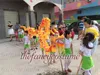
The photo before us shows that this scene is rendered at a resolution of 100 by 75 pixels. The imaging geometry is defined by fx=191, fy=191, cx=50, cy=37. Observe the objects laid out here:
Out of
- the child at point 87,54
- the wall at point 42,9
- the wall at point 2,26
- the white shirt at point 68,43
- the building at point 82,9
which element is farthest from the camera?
the building at point 82,9

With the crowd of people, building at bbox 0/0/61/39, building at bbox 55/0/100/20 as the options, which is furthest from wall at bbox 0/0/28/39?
building at bbox 55/0/100/20

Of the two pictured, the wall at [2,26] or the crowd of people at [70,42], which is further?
the wall at [2,26]

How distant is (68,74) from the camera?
221 inches

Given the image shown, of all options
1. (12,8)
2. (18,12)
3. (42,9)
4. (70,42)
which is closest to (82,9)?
(42,9)

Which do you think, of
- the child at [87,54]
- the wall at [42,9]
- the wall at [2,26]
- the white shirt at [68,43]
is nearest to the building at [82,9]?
the wall at [42,9]

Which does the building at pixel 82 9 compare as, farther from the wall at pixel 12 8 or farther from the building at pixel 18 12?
the wall at pixel 12 8

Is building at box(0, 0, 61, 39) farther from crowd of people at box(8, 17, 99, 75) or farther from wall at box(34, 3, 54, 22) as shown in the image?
crowd of people at box(8, 17, 99, 75)

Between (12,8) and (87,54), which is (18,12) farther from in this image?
(87,54)

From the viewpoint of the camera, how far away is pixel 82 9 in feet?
93.5

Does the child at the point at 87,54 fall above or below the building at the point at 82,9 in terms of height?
below

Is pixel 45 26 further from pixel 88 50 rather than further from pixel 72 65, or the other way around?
pixel 88 50

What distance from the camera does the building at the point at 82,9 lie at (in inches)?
1016

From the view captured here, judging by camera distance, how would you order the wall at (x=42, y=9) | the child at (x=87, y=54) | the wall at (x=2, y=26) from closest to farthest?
the child at (x=87, y=54) < the wall at (x=2, y=26) < the wall at (x=42, y=9)

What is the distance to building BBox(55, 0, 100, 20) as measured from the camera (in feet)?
84.7
